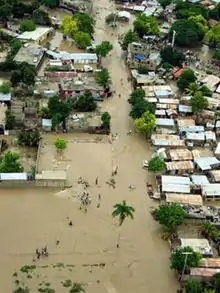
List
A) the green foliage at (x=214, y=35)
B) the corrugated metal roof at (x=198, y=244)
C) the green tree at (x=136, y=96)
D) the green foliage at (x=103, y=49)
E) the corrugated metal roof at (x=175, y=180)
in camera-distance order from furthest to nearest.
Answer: the green foliage at (x=214, y=35)
the green foliage at (x=103, y=49)
the green tree at (x=136, y=96)
the corrugated metal roof at (x=175, y=180)
the corrugated metal roof at (x=198, y=244)

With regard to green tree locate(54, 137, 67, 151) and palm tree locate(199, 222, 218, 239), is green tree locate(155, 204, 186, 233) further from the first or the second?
green tree locate(54, 137, 67, 151)

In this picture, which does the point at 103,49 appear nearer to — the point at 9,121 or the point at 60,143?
the point at 9,121

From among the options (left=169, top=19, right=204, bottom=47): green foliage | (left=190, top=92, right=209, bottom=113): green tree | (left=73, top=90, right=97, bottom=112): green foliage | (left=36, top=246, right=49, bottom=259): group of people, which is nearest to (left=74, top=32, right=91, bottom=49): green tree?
(left=169, top=19, right=204, bottom=47): green foliage

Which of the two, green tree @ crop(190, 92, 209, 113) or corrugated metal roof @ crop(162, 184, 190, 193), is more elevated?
green tree @ crop(190, 92, 209, 113)

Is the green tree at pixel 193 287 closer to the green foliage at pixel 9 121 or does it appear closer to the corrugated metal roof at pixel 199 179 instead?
the corrugated metal roof at pixel 199 179

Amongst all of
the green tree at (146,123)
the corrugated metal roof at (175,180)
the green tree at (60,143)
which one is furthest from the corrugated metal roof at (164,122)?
the green tree at (60,143)

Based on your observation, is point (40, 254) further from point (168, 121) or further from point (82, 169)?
point (168, 121)
